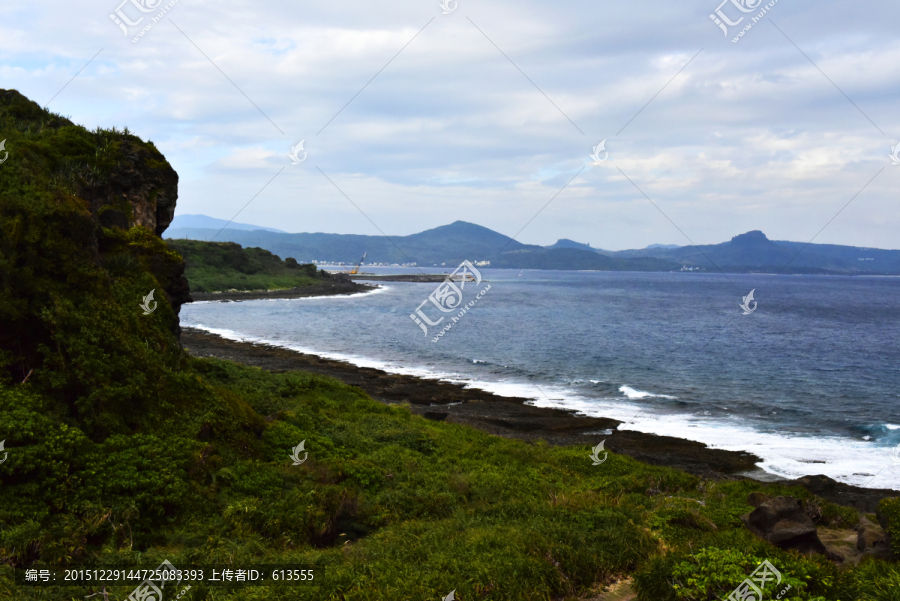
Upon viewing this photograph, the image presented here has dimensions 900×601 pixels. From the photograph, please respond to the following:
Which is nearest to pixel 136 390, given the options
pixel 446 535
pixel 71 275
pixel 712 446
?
pixel 71 275

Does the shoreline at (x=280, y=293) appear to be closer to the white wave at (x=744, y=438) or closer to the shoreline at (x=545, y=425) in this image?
the shoreline at (x=545, y=425)

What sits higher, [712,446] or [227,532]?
[227,532]

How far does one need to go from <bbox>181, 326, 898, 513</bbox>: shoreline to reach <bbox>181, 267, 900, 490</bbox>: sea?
1.09 m

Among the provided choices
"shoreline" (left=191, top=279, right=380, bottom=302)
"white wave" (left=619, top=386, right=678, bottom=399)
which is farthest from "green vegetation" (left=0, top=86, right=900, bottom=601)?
"shoreline" (left=191, top=279, right=380, bottom=302)

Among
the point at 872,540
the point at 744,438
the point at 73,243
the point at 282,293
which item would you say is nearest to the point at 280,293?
the point at 282,293

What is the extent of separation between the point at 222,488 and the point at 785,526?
10.0 metres

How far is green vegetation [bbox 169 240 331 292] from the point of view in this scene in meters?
114

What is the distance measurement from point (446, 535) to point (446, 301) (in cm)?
10250

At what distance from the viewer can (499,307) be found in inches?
3728

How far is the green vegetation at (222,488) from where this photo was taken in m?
7.27

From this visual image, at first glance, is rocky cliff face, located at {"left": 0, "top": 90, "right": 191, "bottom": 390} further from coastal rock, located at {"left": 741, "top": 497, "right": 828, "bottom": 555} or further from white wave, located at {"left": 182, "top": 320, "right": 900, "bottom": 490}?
white wave, located at {"left": 182, "top": 320, "right": 900, "bottom": 490}

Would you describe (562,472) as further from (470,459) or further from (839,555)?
(839,555)

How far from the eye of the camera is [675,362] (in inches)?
1742

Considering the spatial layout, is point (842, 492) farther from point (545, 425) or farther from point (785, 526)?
point (545, 425)
